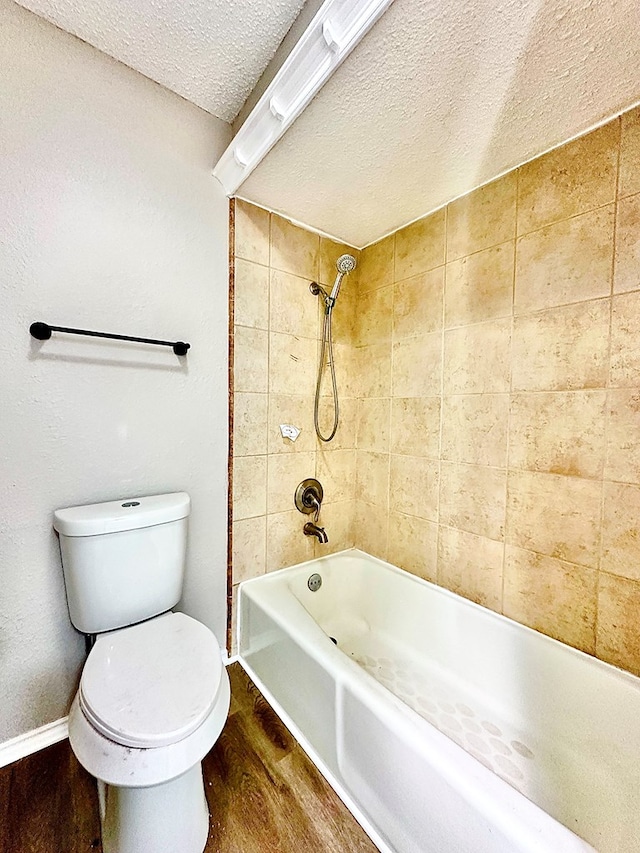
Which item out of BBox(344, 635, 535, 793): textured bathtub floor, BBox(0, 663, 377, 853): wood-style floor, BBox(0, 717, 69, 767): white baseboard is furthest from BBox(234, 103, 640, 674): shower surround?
BBox(0, 717, 69, 767): white baseboard

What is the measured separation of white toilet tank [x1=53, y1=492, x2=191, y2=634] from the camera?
41.5 inches

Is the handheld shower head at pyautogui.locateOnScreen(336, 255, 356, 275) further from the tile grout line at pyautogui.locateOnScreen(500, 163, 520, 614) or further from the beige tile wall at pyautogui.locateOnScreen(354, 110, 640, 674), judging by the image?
the tile grout line at pyautogui.locateOnScreen(500, 163, 520, 614)

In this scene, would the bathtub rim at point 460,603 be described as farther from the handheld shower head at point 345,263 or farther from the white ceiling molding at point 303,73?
the white ceiling molding at point 303,73

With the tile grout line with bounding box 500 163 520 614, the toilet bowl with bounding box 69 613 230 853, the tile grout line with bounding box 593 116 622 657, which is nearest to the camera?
the toilet bowl with bounding box 69 613 230 853

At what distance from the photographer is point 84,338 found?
1.14m

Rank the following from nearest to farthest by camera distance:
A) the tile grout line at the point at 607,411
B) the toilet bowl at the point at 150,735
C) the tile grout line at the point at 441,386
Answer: the toilet bowl at the point at 150,735 < the tile grout line at the point at 607,411 < the tile grout line at the point at 441,386

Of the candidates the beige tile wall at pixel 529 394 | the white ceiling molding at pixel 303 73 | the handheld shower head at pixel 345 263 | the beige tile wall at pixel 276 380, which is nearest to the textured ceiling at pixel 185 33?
the white ceiling molding at pixel 303 73

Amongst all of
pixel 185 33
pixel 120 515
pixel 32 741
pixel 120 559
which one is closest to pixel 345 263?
pixel 185 33

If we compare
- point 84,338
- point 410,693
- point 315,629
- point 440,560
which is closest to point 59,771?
point 315,629

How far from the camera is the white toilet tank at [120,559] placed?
1054 millimetres

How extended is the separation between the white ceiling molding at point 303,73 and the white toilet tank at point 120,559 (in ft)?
4.17

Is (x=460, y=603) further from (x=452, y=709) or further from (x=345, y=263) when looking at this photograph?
(x=345, y=263)

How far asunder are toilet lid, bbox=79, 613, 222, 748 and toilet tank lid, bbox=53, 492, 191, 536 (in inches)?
12.7

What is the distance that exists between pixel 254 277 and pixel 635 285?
1.33 metres
